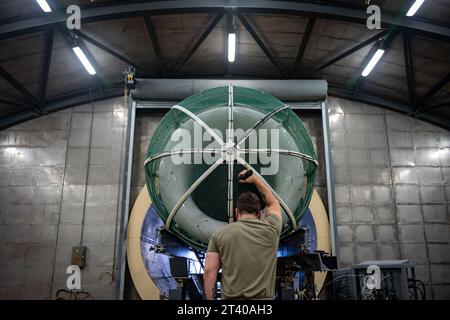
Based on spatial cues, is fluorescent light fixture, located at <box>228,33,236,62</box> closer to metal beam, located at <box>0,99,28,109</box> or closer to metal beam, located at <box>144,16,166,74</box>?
metal beam, located at <box>144,16,166,74</box>

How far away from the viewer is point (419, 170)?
9.80 m

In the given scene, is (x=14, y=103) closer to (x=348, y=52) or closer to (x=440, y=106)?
(x=348, y=52)

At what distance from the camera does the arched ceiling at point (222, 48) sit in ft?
24.6

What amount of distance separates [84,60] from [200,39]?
8.64 ft

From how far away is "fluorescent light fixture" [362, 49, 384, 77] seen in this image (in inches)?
330

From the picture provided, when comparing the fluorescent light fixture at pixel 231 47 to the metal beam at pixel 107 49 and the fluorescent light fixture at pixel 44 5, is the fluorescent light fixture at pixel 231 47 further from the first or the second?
the fluorescent light fixture at pixel 44 5

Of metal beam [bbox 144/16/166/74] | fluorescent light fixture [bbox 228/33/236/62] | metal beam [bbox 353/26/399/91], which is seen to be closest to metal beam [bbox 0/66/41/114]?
metal beam [bbox 144/16/166/74]

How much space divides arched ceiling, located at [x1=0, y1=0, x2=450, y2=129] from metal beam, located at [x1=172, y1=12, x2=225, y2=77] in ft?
0.07

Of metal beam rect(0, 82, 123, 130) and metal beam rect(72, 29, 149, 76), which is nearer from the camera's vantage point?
metal beam rect(72, 29, 149, 76)

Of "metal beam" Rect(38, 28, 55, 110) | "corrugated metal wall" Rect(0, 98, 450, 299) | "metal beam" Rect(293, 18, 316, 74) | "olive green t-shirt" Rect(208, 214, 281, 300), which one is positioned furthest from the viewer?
"corrugated metal wall" Rect(0, 98, 450, 299)

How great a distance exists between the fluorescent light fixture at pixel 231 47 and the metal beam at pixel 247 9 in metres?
0.63

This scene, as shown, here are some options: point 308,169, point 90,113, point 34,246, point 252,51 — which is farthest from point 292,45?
point 34,246

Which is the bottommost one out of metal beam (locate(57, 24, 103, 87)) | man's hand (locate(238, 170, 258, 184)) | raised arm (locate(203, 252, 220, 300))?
raised arm (locate(203, 252, 220, 300))

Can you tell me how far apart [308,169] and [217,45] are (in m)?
6.35
